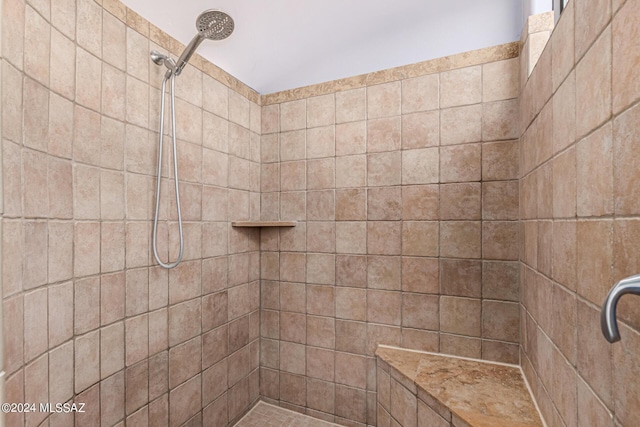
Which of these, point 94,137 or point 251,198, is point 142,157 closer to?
point 94,137

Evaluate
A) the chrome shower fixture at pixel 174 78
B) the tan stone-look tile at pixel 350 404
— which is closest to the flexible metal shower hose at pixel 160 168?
the chrome shower fixture at pixel 174 78

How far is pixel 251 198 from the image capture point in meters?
1.90

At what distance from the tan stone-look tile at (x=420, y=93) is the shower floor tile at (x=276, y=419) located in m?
1.91

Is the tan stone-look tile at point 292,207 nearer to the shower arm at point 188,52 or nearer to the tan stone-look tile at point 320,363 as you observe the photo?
the tan stone-look tile at point 320,363

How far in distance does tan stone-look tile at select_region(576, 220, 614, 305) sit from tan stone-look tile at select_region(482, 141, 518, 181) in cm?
76

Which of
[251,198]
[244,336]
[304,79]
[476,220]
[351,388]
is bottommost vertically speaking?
[351,388]

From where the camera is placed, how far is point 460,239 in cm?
149

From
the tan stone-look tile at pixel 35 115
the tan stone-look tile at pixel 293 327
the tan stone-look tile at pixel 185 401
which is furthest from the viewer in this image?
the tan stone-look tile at pixel 293 327

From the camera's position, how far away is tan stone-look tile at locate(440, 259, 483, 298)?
57.5 inches

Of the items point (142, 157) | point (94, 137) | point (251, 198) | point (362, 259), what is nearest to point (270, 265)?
point (251, 198)

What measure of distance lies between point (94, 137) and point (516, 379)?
1993 millimetres

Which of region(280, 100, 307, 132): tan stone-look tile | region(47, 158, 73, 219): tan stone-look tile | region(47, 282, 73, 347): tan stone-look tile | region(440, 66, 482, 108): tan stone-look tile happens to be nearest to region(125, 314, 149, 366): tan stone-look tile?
region(47, 282, 73, 347): tan stone-look tile

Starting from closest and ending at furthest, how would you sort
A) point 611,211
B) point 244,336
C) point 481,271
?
point 611,211 < point 481,271 < point 244,336

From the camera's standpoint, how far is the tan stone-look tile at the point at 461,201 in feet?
4.80
